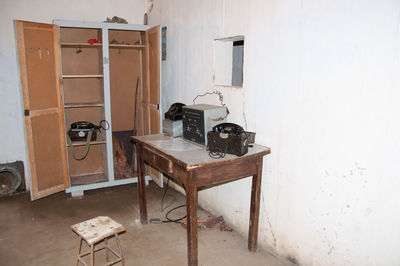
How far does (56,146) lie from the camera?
136 inches

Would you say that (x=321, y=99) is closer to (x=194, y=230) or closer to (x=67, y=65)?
(x=194, y=230)

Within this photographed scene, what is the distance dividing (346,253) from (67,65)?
12.4ft

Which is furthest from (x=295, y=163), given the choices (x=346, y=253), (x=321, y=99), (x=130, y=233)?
(x=130, y=233)

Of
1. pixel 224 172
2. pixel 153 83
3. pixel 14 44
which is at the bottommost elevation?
pixel 224 172

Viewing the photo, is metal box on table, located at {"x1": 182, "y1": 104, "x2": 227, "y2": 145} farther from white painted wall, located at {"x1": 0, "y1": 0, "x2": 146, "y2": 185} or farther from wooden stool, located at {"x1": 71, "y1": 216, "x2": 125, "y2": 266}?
white painted wall, located at {"x1": 0, "y1": 0, "x2": 146, "y2": 185}

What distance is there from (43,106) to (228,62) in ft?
6.87

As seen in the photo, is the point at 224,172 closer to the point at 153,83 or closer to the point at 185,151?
the point at 185,151

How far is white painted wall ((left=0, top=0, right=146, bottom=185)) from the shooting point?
3506 millimetres

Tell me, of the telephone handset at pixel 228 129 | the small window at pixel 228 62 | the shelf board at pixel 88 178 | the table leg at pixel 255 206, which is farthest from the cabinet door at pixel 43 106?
the table leg at pixel 255 206

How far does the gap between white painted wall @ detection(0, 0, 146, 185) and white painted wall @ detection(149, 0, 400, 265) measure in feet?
6.71

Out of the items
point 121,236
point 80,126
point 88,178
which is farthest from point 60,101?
point 121,236

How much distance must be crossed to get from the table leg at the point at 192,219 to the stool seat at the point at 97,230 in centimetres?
47

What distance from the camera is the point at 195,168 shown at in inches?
76.5

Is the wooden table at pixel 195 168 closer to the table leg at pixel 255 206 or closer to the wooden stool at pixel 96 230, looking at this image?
the table leg at pixel 255 206
